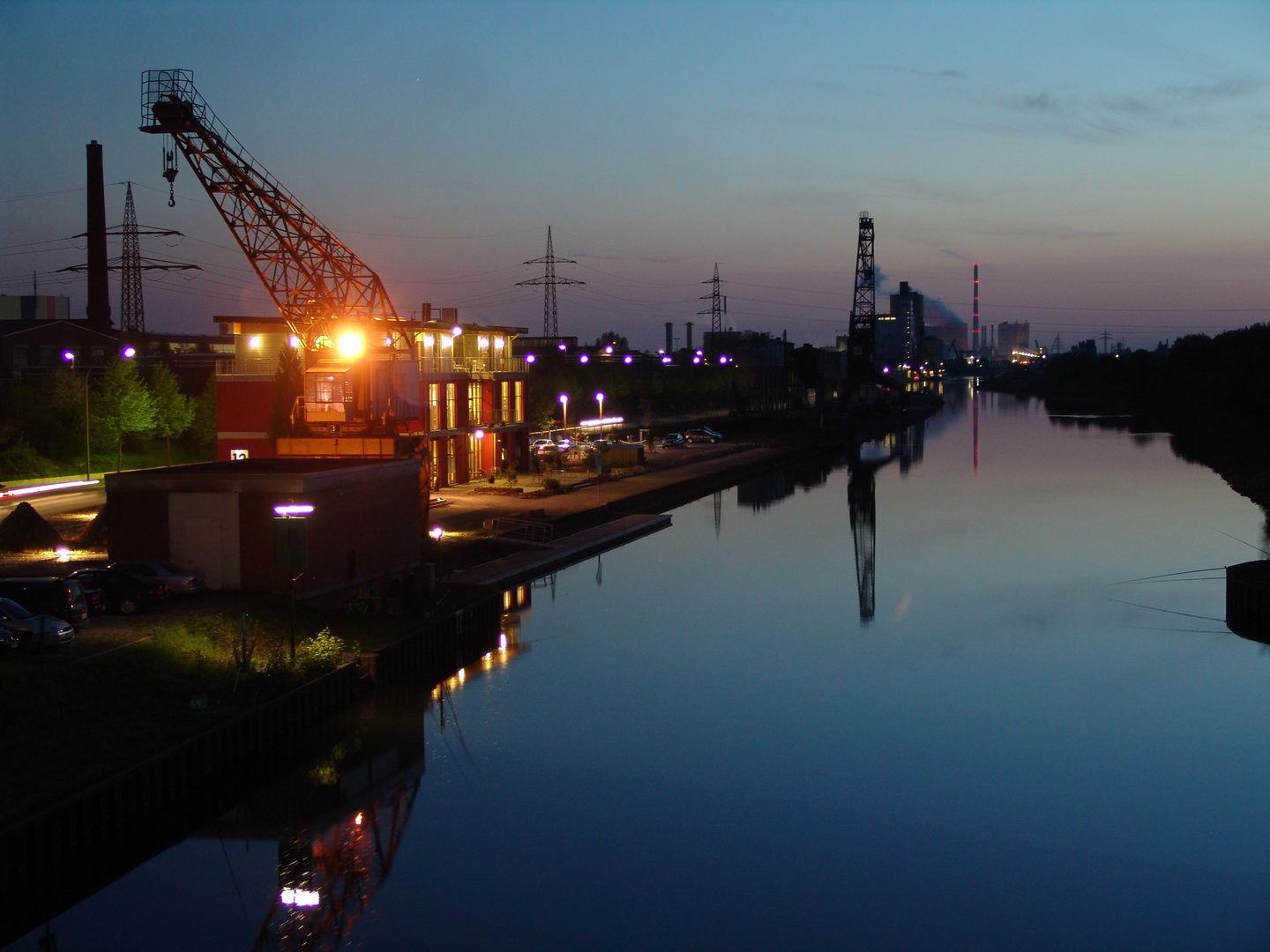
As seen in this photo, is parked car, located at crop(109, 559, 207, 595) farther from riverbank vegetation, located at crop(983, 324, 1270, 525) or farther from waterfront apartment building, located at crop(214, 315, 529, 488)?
riverbank vegetation, located at crop(983, 324, 1270, 525)

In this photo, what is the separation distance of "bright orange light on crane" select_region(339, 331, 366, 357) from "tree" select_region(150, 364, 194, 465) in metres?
16.5

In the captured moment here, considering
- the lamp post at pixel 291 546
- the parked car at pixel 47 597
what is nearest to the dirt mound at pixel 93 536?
the parked car at pixel 47 597

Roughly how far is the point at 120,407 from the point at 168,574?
2591cm

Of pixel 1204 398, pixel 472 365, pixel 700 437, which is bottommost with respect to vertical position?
pixel 700 437

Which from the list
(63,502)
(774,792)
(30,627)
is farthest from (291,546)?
(63,502)

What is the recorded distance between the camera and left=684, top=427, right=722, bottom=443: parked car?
62.8 metres

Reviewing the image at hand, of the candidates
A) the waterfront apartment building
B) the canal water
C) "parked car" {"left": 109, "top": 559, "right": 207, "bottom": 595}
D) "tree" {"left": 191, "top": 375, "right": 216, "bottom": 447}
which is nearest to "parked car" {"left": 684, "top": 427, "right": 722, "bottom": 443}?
the waterfront apartment building

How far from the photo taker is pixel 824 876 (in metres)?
11.3

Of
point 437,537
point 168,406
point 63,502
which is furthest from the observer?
point 168,406

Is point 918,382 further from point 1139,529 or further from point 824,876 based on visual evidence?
point 824,876

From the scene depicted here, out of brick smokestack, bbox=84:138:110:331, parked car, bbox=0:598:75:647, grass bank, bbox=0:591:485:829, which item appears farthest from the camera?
brick smokestack, bbox=84:138:110:331

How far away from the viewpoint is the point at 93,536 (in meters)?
23.1

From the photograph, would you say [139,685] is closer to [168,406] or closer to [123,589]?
[123,589]

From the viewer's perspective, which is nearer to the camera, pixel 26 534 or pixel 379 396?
pixel 26 534
